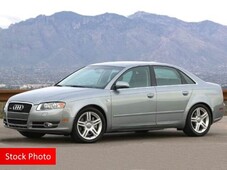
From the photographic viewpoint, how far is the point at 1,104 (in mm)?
22062

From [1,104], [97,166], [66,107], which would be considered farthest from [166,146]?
[1,104]

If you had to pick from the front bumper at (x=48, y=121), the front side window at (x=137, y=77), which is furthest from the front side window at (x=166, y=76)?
the front bumper at (x=48, y=121)

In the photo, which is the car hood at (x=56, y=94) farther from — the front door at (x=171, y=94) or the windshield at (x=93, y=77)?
the front door at (x=171, y=94)

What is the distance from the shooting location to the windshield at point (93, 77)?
42.4ft

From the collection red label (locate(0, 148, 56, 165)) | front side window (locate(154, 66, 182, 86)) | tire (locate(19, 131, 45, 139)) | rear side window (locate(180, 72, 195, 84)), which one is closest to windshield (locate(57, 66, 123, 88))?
front side window (locate(154, 66, 182, 86))

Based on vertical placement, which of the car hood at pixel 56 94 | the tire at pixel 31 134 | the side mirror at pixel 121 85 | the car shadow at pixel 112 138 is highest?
the side mirror at pixel 121 85

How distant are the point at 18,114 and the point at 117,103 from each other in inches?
65.1

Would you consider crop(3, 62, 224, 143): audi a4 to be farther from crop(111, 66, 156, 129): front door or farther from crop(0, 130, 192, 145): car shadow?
crop(0, 130, 192, 145): car shadow

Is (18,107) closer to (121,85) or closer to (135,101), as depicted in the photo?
(121,85)

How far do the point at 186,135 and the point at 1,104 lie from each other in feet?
30.7

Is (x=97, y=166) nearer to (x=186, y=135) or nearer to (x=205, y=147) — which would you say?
(x=205, y=147)

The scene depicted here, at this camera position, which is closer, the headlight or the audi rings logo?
the headlight

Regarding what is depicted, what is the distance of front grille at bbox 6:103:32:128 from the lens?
12.2 metres

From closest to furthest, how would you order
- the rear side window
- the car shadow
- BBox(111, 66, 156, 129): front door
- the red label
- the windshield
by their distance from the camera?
1. the red label
2. the car shadow
3. BBox(111, 66, 156, 129): front door
4. the windshield
5. the rear side window
